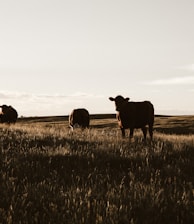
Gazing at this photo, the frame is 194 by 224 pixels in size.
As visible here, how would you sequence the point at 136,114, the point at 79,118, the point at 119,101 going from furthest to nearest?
the point at 79,118 → the point at 136,114 → the point at 119,101

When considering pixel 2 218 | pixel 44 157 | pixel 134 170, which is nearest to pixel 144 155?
pixel 134 170

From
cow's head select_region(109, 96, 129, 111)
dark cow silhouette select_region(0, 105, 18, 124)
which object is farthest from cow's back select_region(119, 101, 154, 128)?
dark cow silhouette select_region(0, 105, 18, 124)

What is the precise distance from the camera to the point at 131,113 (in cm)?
1898

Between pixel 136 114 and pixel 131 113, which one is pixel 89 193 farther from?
pixel 136 114

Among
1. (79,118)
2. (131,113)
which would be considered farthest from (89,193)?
(79,118)

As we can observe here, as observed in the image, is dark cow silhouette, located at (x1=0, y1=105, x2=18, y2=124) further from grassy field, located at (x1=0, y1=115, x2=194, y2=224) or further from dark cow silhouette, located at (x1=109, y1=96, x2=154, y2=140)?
grassy field, located at (x1=0, y1=115, x2=194, y2=224)

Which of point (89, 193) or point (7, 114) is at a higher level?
point (7, 114)

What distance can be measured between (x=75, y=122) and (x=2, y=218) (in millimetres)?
23102

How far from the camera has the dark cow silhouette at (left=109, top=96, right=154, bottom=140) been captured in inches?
744

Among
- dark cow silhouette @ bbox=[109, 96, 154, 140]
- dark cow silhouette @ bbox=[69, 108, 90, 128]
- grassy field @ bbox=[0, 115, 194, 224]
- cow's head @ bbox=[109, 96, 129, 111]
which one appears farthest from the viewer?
dark cow silhouette @ bbox=[69, 108, 90, 128]

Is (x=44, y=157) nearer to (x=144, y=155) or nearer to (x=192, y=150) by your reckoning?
(x=144, y=155)

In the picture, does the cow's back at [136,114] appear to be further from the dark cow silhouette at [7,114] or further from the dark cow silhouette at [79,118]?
the dark cow silhouette at [7,114]

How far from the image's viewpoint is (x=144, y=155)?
10336 mm

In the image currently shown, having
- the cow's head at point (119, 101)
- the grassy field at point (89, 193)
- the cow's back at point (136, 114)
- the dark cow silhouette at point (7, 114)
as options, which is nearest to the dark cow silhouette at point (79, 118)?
the dark cow silhouette at point (7, 114)
